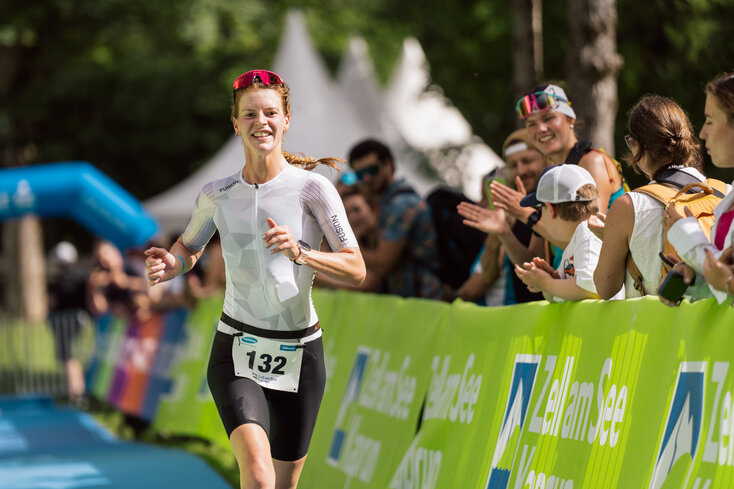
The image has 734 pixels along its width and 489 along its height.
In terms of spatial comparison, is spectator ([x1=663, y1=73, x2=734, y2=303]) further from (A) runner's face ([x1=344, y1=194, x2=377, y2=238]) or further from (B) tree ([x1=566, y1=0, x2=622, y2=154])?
(B) tree ([x1=566, y1=0, x2=622, y2=154])

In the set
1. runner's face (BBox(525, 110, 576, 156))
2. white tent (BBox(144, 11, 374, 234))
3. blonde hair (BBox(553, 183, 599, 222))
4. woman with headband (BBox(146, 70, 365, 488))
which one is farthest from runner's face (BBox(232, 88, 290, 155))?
white tent (BBox(144, 11, 374, 234))

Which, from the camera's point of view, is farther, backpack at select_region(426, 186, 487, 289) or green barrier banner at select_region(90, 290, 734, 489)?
backpack at select_region(426, 186, 487, 289)

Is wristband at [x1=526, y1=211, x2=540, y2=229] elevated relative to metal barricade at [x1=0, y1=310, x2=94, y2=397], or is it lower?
elevated

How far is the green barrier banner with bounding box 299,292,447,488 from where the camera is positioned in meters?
6.34

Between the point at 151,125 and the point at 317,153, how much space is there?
18.5 metres

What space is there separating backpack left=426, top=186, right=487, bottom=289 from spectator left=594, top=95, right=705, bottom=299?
10.7 feet

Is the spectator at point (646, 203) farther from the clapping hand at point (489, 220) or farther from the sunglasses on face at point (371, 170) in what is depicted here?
the sunglasses on face at point (371, 170)

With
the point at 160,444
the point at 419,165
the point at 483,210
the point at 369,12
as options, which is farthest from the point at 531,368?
the point at 369,12

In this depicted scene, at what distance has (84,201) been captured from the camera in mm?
18016

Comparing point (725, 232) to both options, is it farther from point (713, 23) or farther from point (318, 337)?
point (713, 23)

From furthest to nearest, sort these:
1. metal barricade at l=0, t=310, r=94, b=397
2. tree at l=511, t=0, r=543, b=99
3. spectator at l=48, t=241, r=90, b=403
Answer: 1. metal barricade at l=0, t=310, r=94, b=397
2. spectator at l=48, t=241, r=90, b=403
3. tree at l=511, t=0, r=543, b=99

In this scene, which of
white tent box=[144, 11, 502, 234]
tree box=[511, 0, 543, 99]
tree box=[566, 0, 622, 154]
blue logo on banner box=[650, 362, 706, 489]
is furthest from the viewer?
white tent box=[144, 11, 502, 234]

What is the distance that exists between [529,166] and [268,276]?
87.2 inches

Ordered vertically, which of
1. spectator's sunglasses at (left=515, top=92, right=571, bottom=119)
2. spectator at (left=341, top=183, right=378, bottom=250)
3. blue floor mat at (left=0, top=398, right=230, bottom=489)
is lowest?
blue floor mat at (left=0, top=398, right=230, bottom=489)
